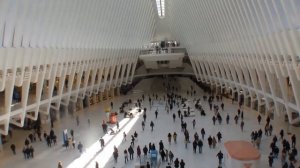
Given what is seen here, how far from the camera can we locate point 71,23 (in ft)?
79.0

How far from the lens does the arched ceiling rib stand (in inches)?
673

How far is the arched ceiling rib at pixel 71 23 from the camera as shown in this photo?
1709cm

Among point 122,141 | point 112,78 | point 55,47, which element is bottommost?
point 122,141

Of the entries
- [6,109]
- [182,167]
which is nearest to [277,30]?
[182,167]

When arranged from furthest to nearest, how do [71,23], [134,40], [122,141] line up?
[134,40] → [71,23] → [122,141]

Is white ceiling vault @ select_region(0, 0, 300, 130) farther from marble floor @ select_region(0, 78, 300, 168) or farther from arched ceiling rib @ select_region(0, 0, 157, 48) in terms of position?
marble floor @ select_region(0, 78, 300, 168)

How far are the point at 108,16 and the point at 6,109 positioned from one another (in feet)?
47.7

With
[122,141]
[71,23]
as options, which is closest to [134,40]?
[71,23]

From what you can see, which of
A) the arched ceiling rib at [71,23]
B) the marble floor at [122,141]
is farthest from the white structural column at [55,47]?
the marble floor at [122,141]

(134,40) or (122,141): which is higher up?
(134,40)

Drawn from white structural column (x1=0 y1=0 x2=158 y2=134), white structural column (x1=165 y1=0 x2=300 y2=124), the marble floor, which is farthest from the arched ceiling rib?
white structural column (x1=165 y1=0 x2=300 y2=124)

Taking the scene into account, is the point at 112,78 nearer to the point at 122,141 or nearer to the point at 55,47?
the point at 55,47

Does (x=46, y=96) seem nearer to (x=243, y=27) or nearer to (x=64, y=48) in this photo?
(x=64, y=48)

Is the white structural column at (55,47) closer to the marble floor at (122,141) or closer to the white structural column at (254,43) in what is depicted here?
the marble floor at (122,141)
